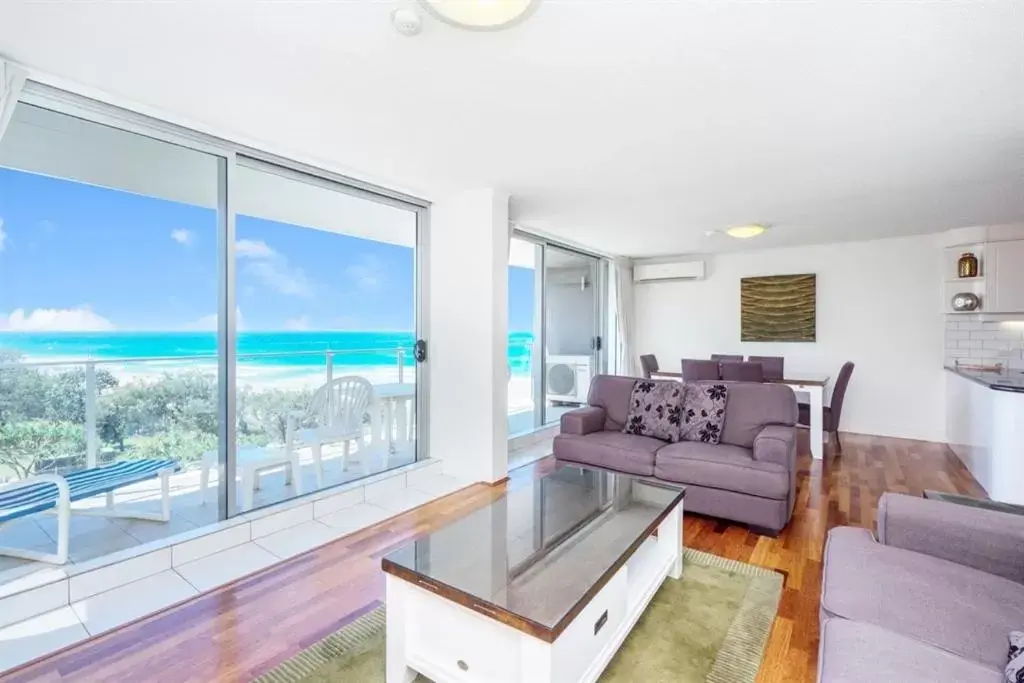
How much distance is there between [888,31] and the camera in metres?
1.63

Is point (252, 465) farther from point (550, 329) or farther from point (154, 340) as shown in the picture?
point (550, 329)

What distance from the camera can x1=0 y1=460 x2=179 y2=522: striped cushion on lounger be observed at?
2.01m

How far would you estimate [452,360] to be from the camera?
3.80m

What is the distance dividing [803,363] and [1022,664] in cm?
564

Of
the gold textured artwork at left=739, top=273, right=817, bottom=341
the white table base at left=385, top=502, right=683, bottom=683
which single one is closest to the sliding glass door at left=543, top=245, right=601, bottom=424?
the gold textured artwork at left=739, top=273, right=817, bottom=341

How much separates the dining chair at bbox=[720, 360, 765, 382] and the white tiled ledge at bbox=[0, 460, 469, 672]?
10.7 feet

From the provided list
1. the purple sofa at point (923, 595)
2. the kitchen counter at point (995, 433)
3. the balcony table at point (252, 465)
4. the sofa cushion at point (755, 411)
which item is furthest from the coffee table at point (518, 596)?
the kitchen counter at point (995, 433)

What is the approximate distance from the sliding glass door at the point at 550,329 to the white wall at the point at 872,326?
1838 mm

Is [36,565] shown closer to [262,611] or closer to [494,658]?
[262,611]

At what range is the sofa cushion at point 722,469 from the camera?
2752 mm

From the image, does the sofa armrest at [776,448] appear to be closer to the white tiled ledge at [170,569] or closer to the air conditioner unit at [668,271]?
the white tiled ledge at [170,569]

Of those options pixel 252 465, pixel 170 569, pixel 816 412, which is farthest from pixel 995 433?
pixel 170 569

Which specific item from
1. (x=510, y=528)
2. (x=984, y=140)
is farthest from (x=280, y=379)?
(x=984, y=140)

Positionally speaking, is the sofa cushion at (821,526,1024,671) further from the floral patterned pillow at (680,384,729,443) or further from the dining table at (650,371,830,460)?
the dining table at (650,371,830,460)
